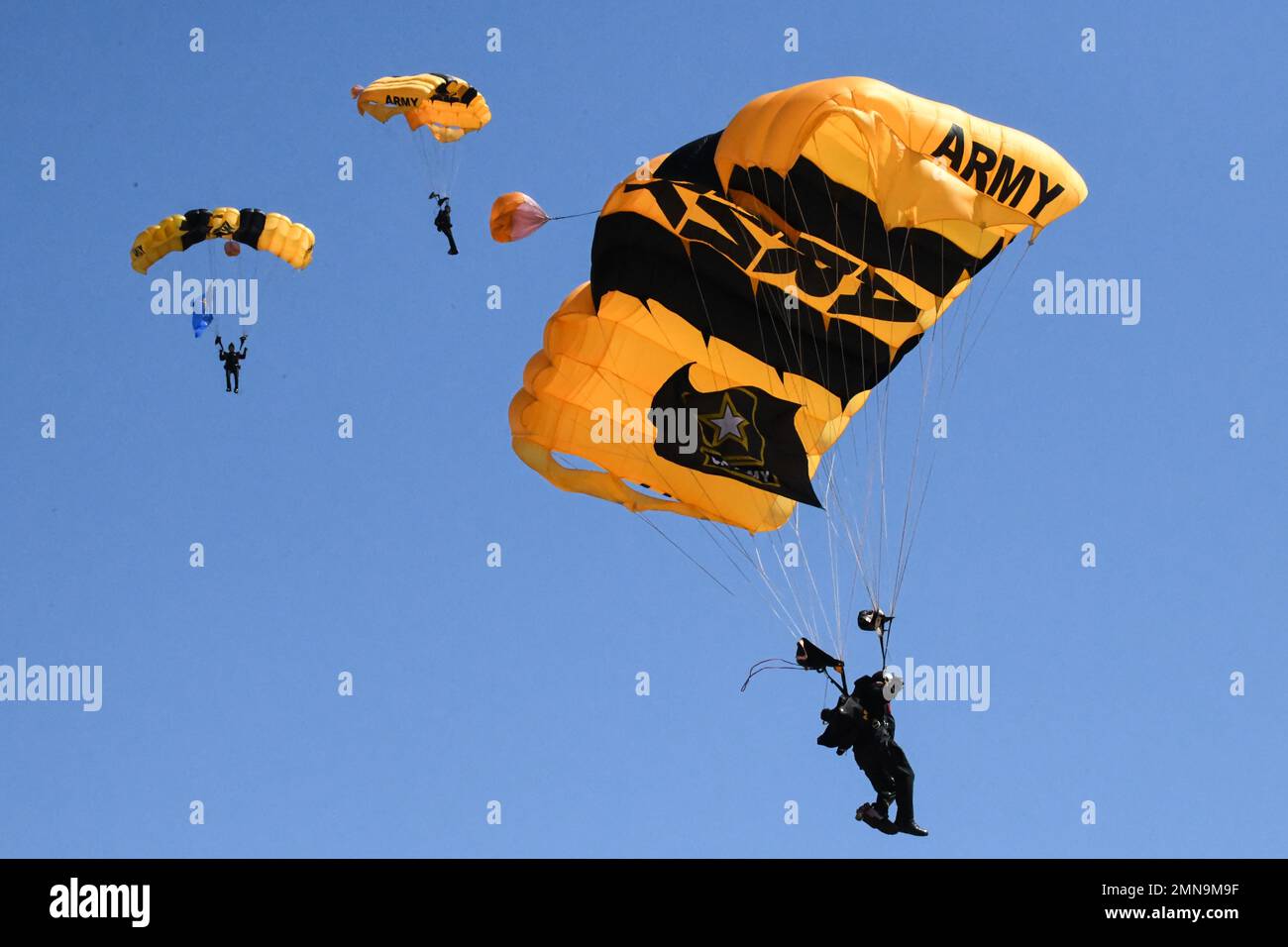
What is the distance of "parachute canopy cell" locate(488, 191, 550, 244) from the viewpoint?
64.4 ft

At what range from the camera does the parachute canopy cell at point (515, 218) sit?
1964cm

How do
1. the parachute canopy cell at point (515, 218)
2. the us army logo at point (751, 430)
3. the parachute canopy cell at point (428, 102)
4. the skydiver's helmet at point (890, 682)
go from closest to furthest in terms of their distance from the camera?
1. the skydiver's helmet at point (890, 682)
2. the parachute canopy cell at point (515, 218)
3. the us army logo at point (751, 430)
4. the parachute canopy cell at point (428, 102)

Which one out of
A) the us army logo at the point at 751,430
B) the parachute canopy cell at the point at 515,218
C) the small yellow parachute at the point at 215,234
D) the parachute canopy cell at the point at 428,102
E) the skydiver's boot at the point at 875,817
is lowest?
the skydiver's boot at the point at 875,817

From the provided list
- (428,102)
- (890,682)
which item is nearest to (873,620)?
(890,682)

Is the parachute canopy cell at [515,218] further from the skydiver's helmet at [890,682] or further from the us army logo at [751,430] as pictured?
the skydiver's helmet at [890,682]

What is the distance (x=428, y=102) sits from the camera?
2970cm

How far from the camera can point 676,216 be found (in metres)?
19.8

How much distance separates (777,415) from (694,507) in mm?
1516

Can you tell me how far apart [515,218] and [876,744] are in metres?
5.79

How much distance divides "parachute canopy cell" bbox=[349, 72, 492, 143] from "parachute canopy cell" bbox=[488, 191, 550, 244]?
10.1 metres

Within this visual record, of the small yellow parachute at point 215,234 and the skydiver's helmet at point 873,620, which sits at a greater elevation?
the small yellow parachute at point 215,234

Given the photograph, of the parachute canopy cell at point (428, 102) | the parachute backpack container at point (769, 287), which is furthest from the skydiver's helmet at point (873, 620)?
the parachute canopy cell at point (428, 102)

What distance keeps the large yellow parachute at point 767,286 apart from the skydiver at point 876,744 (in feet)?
10.2
